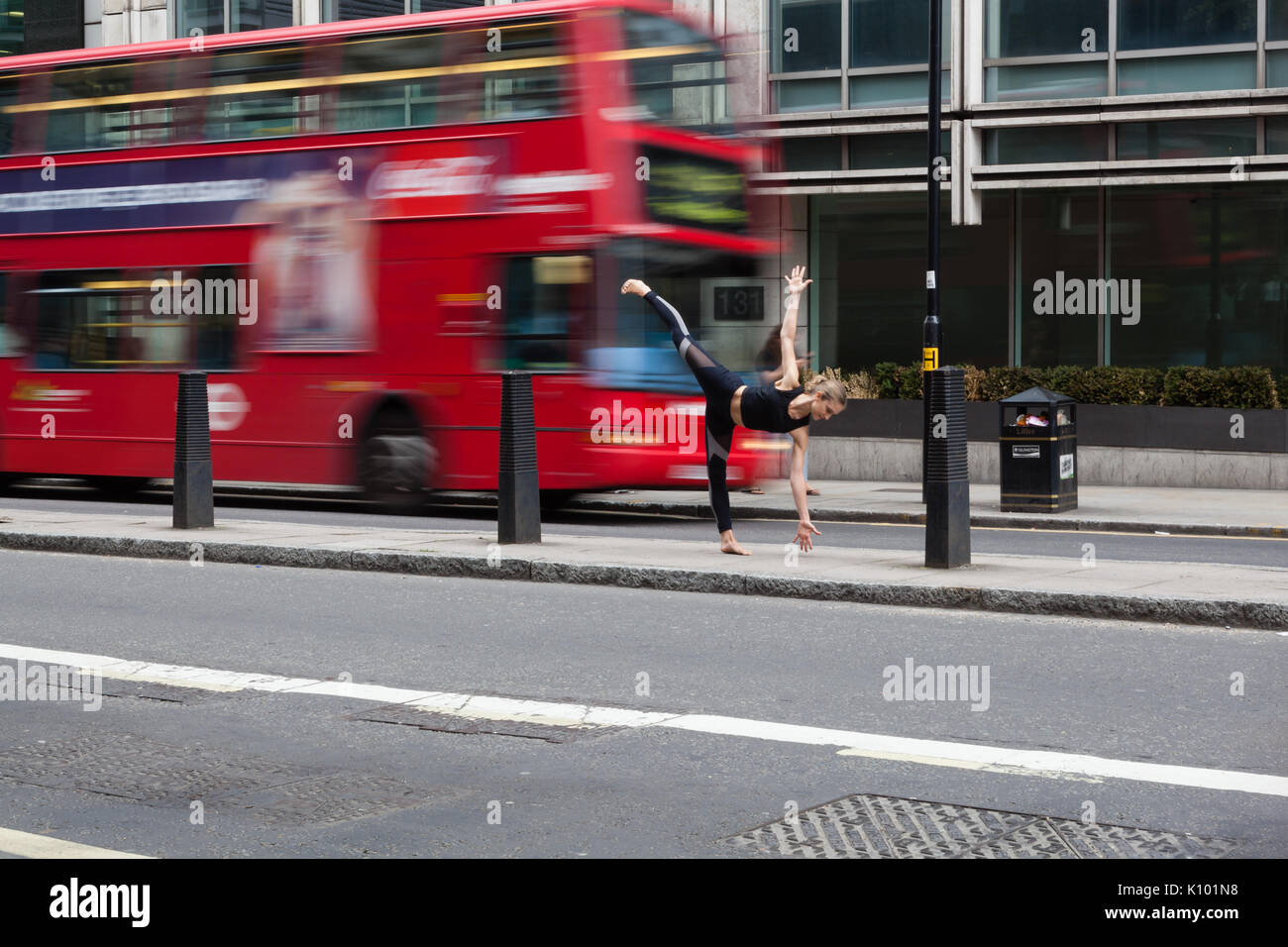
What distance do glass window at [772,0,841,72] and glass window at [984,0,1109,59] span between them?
223 cm

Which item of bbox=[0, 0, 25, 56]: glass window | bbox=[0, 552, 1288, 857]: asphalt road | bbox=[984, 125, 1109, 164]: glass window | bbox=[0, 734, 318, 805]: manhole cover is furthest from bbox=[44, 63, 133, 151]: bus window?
bbox=[0, 0, 25, 56]: glass window

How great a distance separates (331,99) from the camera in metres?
17.3

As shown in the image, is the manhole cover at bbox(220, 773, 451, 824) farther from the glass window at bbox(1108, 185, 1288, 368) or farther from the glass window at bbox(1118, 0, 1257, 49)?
the glass window at bbox(1118, 0, 1257, 49)

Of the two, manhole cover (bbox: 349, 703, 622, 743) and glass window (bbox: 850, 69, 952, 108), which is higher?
glass window (bbox: 850, 69, 952, 108)

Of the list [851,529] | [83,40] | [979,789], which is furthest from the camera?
[83,40]

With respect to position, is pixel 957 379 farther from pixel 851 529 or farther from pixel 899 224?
pixel 899 224

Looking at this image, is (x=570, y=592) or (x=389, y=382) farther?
(x=389, y=382)

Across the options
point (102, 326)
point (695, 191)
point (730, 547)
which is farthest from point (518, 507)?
point (102, 326)

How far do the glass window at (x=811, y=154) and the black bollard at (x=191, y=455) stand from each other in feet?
39.5

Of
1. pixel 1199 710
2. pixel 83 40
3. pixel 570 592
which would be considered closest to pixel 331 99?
pixel 570 592

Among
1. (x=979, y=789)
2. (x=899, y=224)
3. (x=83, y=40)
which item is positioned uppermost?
(x=83, y=40)

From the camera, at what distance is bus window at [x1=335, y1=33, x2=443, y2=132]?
656 inches

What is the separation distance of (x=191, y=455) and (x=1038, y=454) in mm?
8723
